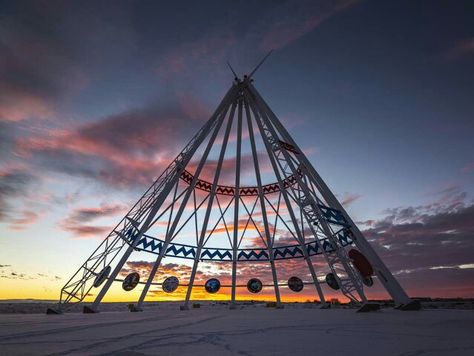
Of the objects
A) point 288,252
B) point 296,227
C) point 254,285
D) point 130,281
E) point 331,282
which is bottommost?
point 130,281

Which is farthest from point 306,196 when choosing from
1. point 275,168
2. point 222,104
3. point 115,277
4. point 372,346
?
point 372,346

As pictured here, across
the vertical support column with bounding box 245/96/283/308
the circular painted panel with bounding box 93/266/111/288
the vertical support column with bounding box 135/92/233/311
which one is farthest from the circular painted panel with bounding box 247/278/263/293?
the circular painted panel with bounding box 93/266/111/288

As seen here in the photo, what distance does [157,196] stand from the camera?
90.0 ft

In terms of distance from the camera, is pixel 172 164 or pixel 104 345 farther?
pixel 172 164

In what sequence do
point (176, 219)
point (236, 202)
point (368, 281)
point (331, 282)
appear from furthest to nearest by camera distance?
point (236, 202), point (331, 282), point (176, 219), point (368, 281)

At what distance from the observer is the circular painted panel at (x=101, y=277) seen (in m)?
22.7

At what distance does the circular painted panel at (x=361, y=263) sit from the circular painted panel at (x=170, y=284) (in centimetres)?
1708

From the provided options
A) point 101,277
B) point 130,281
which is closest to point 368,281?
point 130,281

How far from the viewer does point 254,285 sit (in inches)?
1271

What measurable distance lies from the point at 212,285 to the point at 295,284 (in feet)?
28.7

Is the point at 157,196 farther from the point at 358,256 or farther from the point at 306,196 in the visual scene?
the point at 358,256

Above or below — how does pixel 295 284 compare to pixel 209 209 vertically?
below

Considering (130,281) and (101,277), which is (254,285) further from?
(101,277)

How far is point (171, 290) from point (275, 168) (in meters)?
15.8
